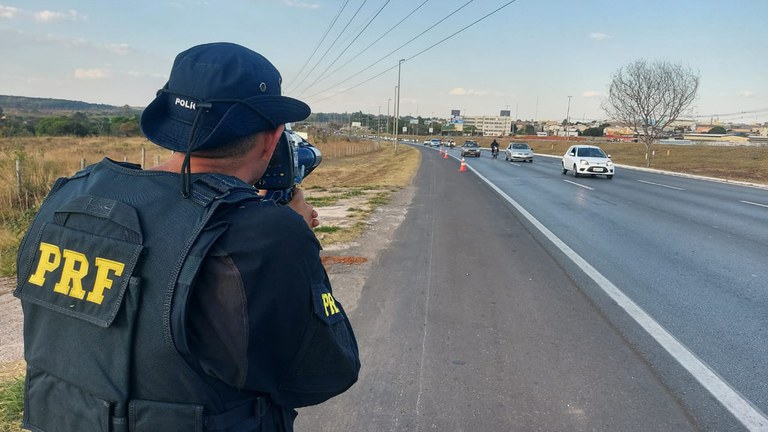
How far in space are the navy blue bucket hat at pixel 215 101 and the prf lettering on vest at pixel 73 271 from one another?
12.9 inches

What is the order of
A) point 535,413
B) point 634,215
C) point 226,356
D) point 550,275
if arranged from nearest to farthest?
point 226,356 → point 535,413 → point 550,275 → point 634,215

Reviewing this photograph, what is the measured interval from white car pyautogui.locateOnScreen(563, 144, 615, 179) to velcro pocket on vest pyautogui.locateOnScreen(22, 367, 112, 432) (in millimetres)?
23966

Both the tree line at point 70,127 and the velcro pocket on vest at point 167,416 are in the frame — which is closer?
the velcro pocket on vest at point 167,416

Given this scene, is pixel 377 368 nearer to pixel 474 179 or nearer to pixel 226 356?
pixel 226 356

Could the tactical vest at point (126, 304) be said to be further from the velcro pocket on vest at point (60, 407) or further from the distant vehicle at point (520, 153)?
the distant vehicle at point (520, 153)

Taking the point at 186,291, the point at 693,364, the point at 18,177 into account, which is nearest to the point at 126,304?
the point at 186,291

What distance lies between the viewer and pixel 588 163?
2325cm

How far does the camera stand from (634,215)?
1198cm

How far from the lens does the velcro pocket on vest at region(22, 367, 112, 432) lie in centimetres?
120

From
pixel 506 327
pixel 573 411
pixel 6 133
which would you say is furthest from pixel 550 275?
pixel 6 133

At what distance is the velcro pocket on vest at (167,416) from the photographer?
115 cm

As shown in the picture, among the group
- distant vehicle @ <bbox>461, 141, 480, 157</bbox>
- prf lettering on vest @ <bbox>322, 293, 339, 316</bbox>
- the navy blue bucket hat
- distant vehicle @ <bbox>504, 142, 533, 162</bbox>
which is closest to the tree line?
distant vehicle @ <bbox>461, 141, 480, 157</bbox>

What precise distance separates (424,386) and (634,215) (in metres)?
10.1

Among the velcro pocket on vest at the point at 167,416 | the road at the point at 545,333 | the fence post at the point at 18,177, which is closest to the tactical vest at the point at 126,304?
the velcro pocket on vest at the point at 167,416
